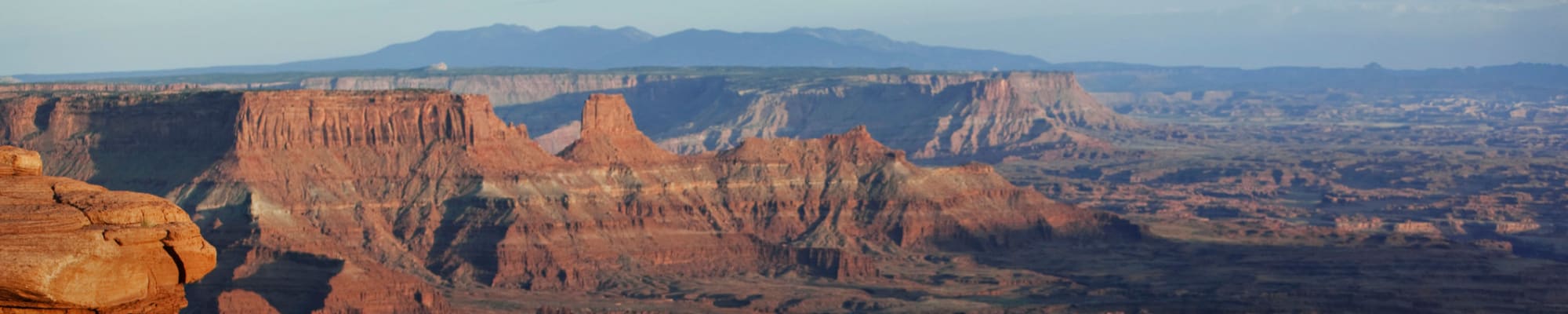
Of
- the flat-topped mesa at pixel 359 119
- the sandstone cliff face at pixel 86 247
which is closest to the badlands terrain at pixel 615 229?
the flat-topped mesa at pixel 359 119

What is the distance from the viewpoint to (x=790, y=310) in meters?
120

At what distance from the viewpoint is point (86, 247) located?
1850 centimetres

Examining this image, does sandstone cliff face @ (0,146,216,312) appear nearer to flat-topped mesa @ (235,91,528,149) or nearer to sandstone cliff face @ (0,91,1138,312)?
sandstone cliff face @ (0,91,1138,312)

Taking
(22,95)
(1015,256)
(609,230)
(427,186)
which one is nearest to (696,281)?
(609,230)

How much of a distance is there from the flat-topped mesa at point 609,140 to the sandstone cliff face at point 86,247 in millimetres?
128253

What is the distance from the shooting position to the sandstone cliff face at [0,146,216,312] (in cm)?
1822

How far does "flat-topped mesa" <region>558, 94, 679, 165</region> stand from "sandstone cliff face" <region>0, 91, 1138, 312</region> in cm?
Result: 17

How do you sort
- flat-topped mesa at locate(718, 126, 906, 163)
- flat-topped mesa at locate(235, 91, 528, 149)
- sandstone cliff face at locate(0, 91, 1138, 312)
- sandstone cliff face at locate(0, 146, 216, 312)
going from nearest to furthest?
sandstone cliff face at locate(0, 146, 216, 312)
sandstone cliff face at locate(0, 91, 1138, 312)
flat-topped mesa at locate(235, 91, 528, 149)
flat-topped mesa at locate(718, 126, 906, 163)

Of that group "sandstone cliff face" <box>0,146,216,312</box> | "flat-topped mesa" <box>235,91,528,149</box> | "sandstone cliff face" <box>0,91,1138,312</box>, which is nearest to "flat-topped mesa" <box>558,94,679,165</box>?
"sandstone cliff face" <box>0,91,1138,312</box>

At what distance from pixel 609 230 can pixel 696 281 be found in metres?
7.70

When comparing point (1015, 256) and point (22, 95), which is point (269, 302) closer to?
point (22, 95)

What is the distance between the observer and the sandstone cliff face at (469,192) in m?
127

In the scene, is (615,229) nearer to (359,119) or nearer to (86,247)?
(359,119)

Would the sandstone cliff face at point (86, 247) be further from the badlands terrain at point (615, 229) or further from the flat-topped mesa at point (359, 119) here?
the flat-topped mesa at point (359, 119)
